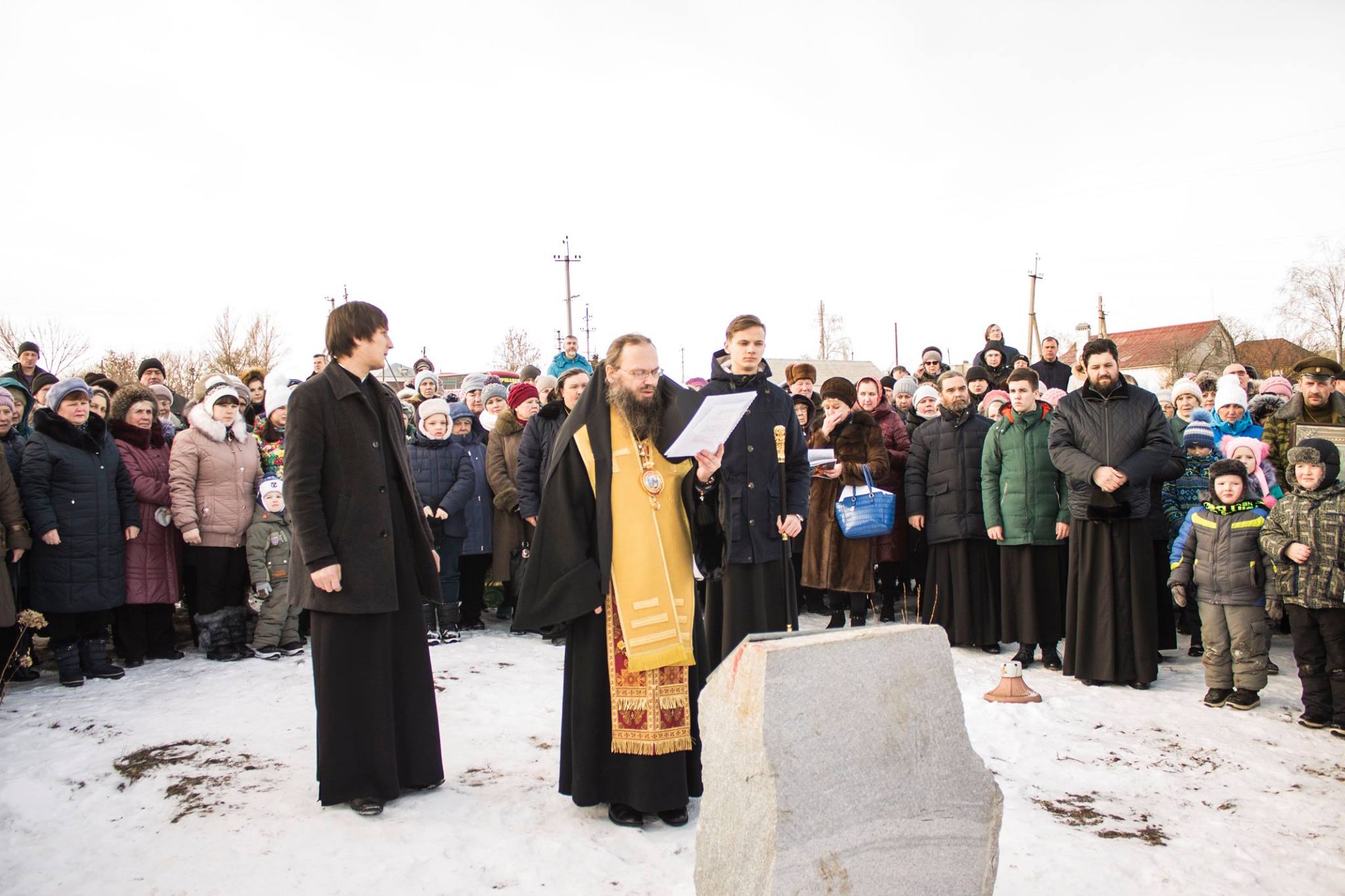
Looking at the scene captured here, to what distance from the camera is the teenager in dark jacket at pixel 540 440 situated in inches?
276

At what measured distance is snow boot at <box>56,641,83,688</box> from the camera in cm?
655

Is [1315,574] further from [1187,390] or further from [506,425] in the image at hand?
[506,425]

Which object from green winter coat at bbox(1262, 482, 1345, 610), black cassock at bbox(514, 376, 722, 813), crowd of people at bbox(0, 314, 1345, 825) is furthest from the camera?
green winter coat at bbox(1262, 482, 1345, 610)

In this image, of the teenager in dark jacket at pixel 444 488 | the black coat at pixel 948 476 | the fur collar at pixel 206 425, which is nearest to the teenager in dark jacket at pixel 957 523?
the black coat at pixel 948 476

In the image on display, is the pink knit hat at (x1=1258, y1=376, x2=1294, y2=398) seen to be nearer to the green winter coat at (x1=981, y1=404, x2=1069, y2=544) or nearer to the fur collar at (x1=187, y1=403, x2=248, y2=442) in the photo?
the green winter coat at (x1=981, y1=404, x2=1069, y2=544)

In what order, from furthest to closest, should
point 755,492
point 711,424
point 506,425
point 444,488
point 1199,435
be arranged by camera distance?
point 506,425 < point 444,488 < point 1199,435 < point 755,492 < point 711,424

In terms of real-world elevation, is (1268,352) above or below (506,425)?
above

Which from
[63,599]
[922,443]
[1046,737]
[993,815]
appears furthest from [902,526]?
[63,599]

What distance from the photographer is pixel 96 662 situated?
6.83 meters

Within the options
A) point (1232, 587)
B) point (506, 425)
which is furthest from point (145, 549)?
point (1232, 587)

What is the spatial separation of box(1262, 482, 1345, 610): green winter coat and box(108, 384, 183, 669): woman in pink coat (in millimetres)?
7731

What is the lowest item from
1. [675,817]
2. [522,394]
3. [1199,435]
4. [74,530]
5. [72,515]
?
[675,817]

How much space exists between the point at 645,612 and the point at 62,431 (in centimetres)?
504

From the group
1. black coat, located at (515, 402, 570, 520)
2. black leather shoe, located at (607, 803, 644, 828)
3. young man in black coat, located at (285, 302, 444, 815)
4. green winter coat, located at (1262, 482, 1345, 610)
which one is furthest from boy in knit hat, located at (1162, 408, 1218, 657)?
young man in black coat, located at (285, 302, 444, 815)
